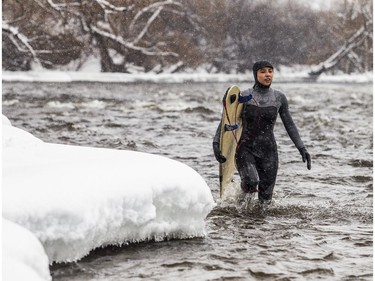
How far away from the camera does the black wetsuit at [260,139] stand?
6.30 metres

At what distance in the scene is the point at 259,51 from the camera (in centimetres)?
4228

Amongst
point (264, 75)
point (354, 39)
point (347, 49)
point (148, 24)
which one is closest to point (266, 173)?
point (264, 75)

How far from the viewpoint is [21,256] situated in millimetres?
3424

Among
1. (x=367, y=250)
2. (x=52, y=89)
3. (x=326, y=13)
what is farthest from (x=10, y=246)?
(x=326, y=13)

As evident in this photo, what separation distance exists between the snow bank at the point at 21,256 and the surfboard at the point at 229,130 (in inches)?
116

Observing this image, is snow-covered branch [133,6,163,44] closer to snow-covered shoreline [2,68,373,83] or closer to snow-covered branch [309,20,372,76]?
snow-covered shoreline [2,68,373,83]

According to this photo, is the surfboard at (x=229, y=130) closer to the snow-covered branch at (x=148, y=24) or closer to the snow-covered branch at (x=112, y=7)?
the snow-covered branch at (x=148, y=24)

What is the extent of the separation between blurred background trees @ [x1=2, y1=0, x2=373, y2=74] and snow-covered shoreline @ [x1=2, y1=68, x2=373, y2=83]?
1020 mm

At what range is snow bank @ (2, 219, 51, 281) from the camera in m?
3.25

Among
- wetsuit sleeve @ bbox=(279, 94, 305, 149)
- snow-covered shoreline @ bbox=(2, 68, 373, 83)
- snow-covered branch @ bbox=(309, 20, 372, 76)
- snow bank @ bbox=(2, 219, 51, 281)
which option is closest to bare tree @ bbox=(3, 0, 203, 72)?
snow-covered shoreline @ bbox=(2, 68, 373, 83)

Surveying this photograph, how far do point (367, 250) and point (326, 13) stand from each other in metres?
41.3

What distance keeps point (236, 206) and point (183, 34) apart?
3359 centimetres

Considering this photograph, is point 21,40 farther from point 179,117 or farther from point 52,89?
point 179,117

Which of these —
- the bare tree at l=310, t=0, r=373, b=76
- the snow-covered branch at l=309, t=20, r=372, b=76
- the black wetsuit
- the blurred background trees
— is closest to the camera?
the black wetsuit
